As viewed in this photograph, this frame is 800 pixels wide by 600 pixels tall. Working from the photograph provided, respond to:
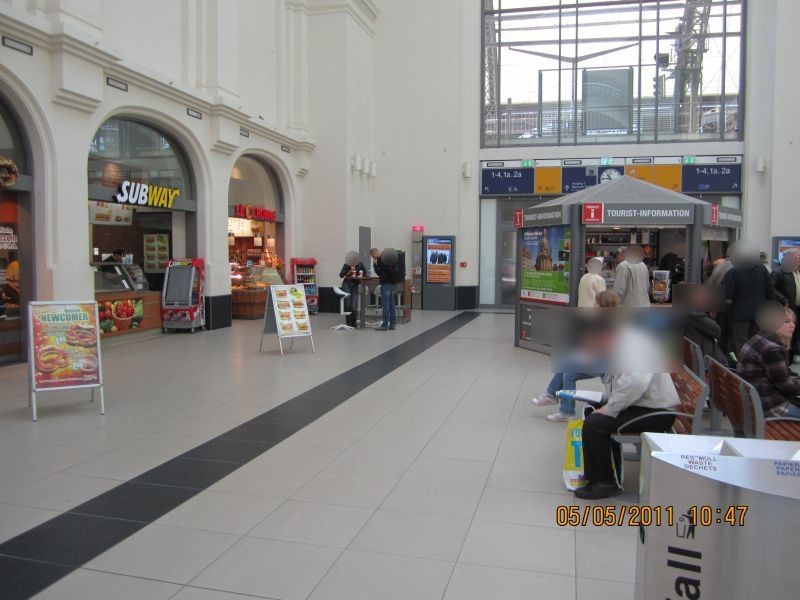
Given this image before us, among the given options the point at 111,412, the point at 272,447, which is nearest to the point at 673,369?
the point at 272,447

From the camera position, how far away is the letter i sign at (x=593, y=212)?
9.02 metres

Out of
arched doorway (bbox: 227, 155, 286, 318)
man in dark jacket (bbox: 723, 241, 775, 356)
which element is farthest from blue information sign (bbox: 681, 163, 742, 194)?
arched doorway (bbox: 227, 155, 286, 318)

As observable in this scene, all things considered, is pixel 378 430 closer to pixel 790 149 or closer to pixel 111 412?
pixel 111 412

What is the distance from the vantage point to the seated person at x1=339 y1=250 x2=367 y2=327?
524 inches

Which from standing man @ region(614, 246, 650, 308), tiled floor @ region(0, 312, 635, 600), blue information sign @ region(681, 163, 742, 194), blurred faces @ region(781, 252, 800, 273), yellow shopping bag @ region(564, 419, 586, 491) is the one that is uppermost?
blue information sign @ region(681, 163, 742, 194)

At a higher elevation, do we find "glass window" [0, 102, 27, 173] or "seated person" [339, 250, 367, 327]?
"glass window" [0, 102, 27, 173]

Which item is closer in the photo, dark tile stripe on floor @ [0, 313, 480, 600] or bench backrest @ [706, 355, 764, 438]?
dark tile stripe on floor @ [0, 313, 480, 600]

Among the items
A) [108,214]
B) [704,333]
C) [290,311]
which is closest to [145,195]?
[108,214]

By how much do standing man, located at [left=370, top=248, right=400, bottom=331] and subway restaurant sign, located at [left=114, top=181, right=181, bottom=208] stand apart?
4044 millimetres

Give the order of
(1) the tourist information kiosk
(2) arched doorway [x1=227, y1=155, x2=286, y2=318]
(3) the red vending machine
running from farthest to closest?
(3) the red vending machine, (2) arched doorway [x1=227, y1=155, x2=286, y2=318], (1) the tourist information kiosk

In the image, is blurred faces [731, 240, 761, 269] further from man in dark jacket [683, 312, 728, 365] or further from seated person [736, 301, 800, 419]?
seated person [736, 301, 800, 419]

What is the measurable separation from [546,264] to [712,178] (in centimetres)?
908

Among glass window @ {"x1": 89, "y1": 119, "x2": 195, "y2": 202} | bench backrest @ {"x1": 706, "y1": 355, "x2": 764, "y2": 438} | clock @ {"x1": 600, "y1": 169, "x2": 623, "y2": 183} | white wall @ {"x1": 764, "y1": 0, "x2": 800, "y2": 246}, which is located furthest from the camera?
clock @ {"x1": 600, "y1": 169, "x2": 623, "y2": 183}

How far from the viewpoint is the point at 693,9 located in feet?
55.5
